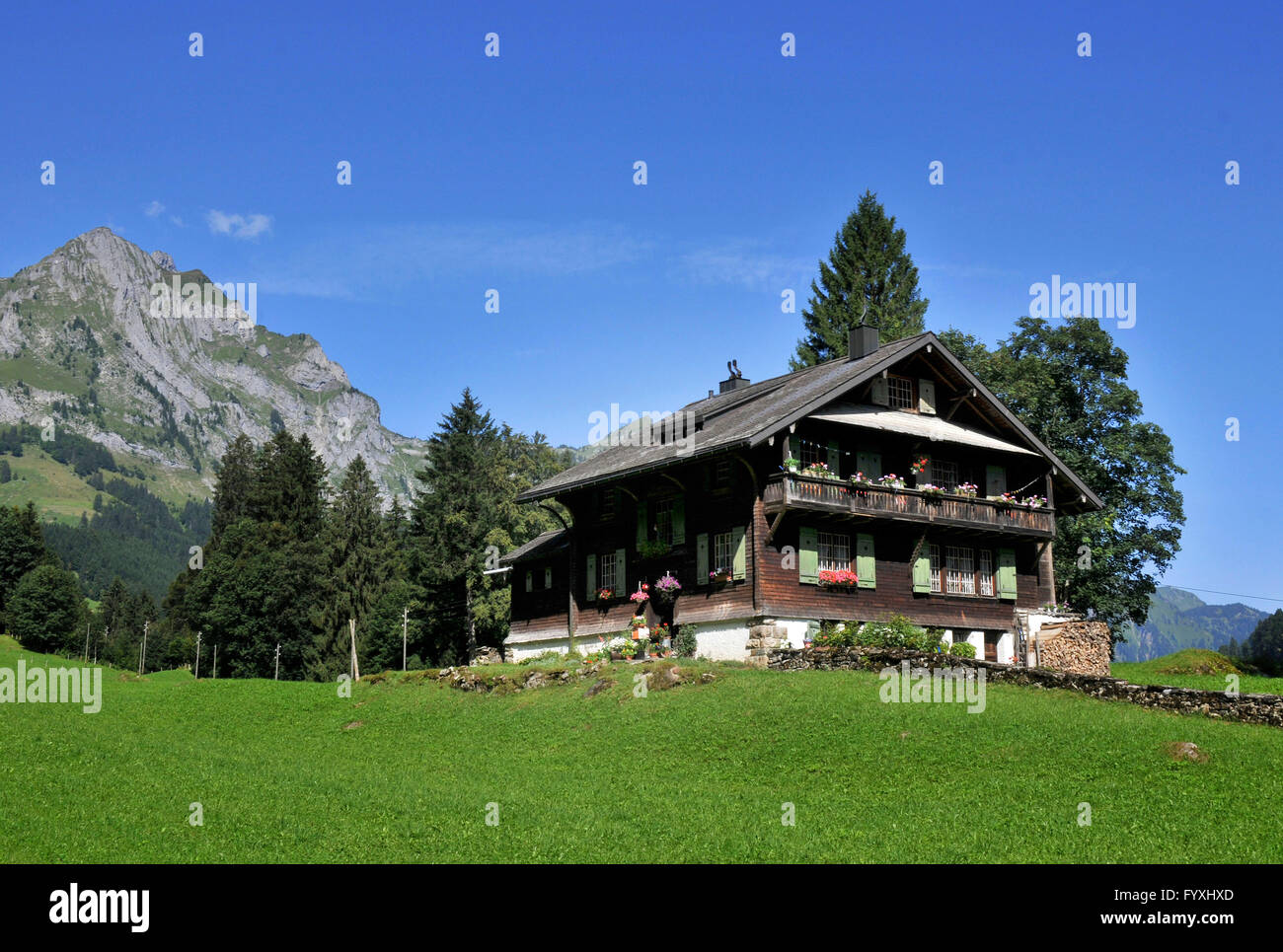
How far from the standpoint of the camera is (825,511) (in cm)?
3541

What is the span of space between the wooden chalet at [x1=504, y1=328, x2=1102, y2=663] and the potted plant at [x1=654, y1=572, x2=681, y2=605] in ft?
0.93

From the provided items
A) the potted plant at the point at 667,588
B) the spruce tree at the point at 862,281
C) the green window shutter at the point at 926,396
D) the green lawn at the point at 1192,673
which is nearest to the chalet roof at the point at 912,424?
the green window shutter at the point at 926,396

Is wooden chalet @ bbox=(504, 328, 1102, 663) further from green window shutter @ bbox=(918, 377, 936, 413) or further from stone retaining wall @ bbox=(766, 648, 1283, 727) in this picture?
stone retaining wall @ bbox=(766, 648, 1283, 727)

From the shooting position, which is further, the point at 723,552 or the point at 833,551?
the point at 833,551

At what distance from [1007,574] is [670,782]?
24.2 metres

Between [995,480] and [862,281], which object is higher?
[862,281]

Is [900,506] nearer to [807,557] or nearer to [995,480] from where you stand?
[807,557]

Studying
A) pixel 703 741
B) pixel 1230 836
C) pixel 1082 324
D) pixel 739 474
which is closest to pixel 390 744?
pixel 703 741

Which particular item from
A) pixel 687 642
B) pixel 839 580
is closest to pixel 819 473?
pixel 839 580

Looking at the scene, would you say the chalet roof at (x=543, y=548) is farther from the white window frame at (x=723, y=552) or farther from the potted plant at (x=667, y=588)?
the white window frame at (x=723, y=552)

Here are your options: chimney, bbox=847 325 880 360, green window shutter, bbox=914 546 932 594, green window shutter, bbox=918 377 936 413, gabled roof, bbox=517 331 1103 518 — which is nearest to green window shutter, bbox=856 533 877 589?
green window shutter, bbox=914 546 932 594
